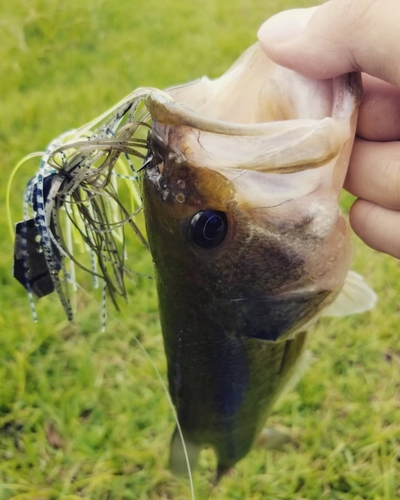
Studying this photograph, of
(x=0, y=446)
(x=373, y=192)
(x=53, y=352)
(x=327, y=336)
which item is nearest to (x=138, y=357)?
(x=53, y=352)

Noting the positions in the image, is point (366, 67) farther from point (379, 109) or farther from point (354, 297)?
point (354, 297)

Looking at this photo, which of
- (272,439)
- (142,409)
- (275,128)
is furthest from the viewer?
(142,409)

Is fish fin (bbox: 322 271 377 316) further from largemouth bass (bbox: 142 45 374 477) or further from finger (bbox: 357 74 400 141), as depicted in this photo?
finger (bbox: 357 74 400 141)

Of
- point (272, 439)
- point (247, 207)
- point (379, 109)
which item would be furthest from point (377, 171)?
point (272, 439)

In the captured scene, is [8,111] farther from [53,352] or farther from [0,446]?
[0,446]

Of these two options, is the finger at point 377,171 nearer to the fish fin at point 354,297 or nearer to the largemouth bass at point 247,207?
the largemouth bass at point 247,207

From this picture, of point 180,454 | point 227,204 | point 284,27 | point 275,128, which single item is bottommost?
point 180,454

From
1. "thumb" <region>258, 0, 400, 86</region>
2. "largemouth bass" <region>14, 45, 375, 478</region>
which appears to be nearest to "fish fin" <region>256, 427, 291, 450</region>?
"largemouth bass" <region>14, 45, 375, 478</region>
